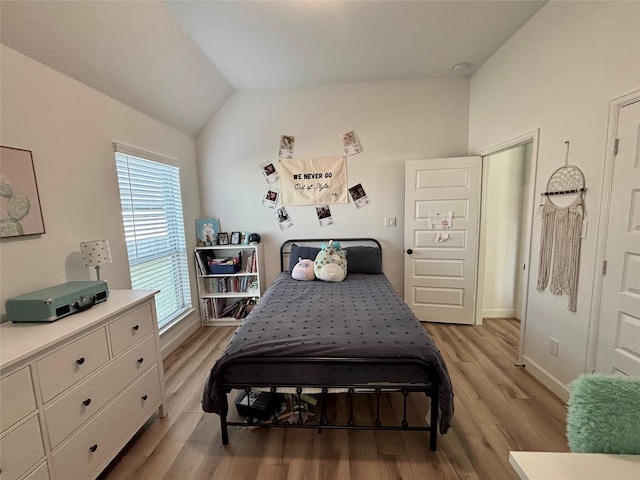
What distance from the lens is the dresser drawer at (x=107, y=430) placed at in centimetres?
127

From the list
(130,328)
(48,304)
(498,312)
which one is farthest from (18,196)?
(498,312)

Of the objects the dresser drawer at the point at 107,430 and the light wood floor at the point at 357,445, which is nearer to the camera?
the dresser drawer at the point at 107,430

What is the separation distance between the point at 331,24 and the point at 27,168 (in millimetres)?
2359

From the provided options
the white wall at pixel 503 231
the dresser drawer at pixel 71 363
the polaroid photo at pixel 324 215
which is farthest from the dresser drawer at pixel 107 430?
the white wall at pixel 503 231

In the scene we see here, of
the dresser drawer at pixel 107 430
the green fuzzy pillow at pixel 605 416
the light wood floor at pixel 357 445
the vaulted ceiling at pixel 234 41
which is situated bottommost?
the light wood floor at pixel 357 445

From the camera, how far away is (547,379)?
217 centimetres

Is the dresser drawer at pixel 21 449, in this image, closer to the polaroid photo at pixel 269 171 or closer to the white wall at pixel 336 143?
the white wall at pixel 336 143

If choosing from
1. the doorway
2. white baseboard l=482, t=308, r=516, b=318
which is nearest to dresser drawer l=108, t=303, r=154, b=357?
the doorway

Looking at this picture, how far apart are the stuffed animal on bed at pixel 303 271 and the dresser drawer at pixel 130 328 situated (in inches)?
59.7

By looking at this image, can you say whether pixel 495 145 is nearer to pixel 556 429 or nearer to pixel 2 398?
pixel 556 429

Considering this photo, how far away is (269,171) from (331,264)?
1.50m

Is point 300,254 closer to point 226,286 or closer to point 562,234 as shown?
point 226,286

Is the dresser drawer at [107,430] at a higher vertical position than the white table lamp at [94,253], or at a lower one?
lower

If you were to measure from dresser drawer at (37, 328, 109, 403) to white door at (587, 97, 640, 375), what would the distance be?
9.63 ft
